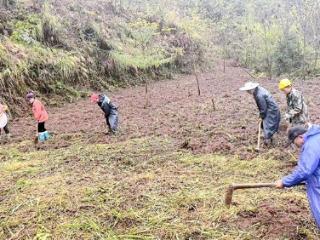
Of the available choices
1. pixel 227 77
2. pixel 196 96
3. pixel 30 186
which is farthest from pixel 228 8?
pixel 30 186

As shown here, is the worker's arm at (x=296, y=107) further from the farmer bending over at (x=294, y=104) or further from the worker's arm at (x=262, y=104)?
the worker's arm at (x=262, y=104)

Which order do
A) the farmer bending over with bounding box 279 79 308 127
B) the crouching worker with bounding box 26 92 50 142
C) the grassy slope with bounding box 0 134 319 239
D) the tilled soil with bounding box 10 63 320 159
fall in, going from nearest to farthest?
the grassy slope with bounding box 0 134 319 239 → the farmer bending over with bounding box 279 79 308 127 → the tilled soil with bounding box 10 63 320 159 → the crouching worker with bounding box 26 92 50 142

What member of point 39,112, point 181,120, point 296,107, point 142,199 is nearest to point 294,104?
point 296,107

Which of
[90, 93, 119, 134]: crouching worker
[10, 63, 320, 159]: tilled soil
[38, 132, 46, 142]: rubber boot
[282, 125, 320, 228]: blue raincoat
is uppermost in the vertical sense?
[282, 125, 320, 228]: blue raincoat

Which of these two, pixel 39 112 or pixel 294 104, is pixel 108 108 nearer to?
pixel 39 112

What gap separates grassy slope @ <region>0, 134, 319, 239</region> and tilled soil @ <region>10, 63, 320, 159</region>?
109 cm

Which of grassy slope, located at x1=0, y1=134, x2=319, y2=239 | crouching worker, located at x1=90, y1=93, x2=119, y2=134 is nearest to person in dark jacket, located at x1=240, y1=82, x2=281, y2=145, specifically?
grassy slope, located at x1=0, y1=134, x2=319, y2=239

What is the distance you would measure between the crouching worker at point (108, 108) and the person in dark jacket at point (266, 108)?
3166 millimetres

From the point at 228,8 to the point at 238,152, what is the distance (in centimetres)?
4134

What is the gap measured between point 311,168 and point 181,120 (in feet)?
26.5

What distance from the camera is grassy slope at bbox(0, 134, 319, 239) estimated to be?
199 inches

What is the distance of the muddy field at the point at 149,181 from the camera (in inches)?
202

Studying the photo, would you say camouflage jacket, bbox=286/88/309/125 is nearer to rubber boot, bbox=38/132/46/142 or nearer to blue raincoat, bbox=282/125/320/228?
blue raincoat, bbox=282/125/320/228

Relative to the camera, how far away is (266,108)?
8516mm
